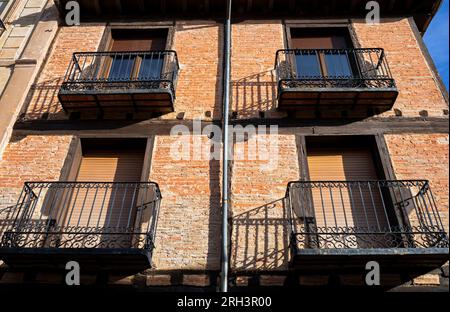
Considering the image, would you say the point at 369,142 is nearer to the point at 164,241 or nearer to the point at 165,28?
the point at 164,241

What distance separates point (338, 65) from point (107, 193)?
588 centimetres

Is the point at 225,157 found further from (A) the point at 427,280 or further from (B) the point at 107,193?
(A) the point at 427,280

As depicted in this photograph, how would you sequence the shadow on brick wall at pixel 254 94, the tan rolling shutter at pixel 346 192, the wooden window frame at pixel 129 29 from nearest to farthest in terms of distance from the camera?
the tan rolling shutter at pixel 346 192, the shadow on brick wall at pixel 254 94, the wooden window frame at pixel 129 29

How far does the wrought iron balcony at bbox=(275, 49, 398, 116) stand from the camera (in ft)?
24.7

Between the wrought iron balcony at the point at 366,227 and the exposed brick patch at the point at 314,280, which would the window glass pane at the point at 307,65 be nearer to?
the wrought iron balcony at the point at 366,227

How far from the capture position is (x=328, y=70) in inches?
344

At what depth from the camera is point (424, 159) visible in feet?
23.2

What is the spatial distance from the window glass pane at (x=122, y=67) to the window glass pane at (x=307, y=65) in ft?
12.9

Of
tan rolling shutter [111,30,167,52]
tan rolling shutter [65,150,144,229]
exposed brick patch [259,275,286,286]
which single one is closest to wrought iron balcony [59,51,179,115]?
tan rolling shutter [111,30,167,52]

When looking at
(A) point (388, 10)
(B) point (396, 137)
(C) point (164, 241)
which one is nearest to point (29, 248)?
(C) point (164, 241)

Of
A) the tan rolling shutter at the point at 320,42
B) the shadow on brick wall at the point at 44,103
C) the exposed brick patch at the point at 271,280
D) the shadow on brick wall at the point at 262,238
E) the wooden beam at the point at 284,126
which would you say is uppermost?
the tan rolling shutter at the point at 320,42

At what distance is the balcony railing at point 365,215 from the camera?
6004mm

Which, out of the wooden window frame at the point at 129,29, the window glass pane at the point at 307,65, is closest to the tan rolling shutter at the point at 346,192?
the window glass pane at the point at 307,65

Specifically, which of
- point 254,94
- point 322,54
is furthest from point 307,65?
point 254,94
